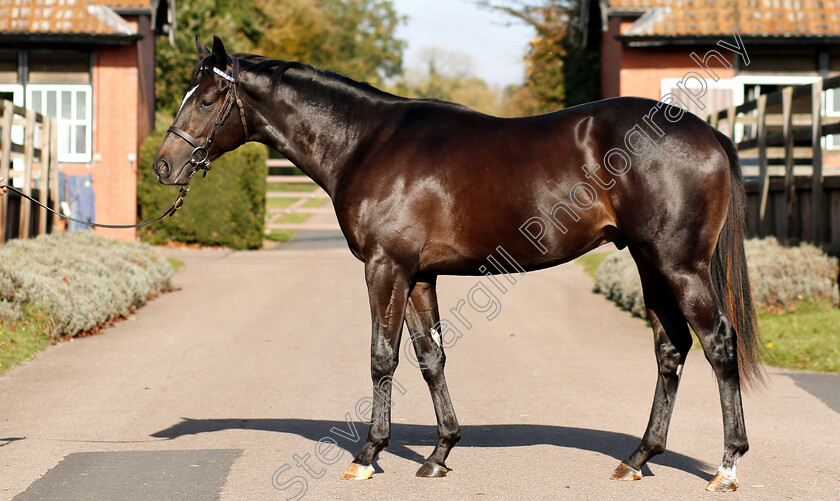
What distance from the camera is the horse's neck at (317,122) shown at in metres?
5.62

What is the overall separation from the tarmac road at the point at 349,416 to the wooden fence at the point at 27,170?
310 cm

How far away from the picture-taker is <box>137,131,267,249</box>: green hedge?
69.3ft

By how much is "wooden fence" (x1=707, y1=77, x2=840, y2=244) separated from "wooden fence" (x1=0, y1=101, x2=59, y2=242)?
1118 centimetres

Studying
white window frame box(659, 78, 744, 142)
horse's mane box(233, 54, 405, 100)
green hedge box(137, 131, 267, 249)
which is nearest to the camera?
horse's mane box(233, 54, 405, 100)

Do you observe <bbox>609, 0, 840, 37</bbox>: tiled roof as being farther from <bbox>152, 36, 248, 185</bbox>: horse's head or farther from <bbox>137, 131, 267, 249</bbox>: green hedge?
<bbox>152, 36, 248, 185</bbox>: horse's head

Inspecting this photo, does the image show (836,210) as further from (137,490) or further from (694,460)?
(137,490)

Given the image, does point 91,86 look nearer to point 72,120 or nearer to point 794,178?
point 72,120

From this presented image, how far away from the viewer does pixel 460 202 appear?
5277mm

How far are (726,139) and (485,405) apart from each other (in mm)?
3006

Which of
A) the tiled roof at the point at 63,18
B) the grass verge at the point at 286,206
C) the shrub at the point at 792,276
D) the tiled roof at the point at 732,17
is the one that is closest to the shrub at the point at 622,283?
the shrub at the point at 792,276

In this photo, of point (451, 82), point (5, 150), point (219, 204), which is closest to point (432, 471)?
point (5, 150)

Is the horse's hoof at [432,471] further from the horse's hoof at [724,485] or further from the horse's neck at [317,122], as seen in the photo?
the horse's neck at [317,122]

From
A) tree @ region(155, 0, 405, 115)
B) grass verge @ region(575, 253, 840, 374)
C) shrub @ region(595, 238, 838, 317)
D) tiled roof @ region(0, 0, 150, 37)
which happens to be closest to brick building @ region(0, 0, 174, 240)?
tiled roof @ region(0, 0, 150, 37)

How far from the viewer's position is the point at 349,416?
682 cm
